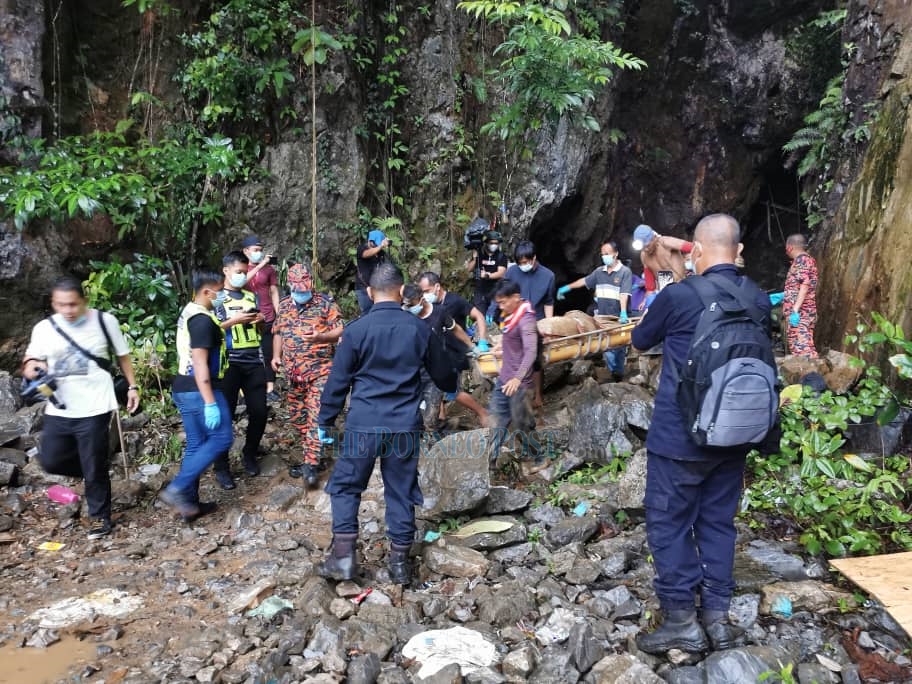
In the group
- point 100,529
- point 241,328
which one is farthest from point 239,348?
point 100,529

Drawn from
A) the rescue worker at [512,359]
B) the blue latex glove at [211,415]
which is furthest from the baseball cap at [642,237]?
the blue latex glove at [211,415]

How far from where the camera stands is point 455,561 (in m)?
3.83

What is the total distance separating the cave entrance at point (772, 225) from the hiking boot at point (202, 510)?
12769 millimetres

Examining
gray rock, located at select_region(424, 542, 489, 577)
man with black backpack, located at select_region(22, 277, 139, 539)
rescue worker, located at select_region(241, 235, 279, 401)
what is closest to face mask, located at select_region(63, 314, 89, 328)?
man with black backpack, located at select_region(22, 277, 139, 539)

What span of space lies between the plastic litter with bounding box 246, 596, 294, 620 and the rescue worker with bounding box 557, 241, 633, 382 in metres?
4.76

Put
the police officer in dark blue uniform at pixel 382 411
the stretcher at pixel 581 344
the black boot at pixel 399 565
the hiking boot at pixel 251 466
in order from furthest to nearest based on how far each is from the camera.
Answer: the stretcher at pixel 581 344 → the hiking boot at pixel 251 466 → the black boot at pixel 399 565 → the police officer in dark blue uniform at pixel 382 411

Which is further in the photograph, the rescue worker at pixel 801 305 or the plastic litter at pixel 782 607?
the rescue worker at pixel 801 305

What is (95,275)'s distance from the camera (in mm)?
6824

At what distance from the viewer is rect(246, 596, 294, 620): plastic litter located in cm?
343

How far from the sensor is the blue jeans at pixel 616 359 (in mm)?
7195

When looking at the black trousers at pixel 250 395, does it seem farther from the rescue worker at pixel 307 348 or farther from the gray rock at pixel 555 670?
the gray rock at pixel 555 670

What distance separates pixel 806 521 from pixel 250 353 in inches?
165

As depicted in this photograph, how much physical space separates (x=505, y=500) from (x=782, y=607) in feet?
6.25

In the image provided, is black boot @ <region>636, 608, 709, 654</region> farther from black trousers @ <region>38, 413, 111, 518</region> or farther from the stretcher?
black trousers @ <region>38, 413, 111, 518</region>
